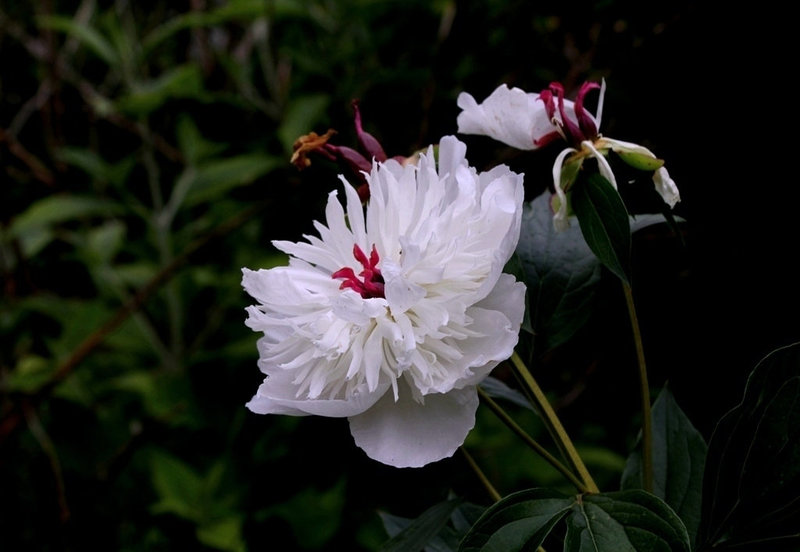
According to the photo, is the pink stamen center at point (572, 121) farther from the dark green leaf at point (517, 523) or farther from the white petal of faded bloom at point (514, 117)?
the dark green leaf at point (517, 523)

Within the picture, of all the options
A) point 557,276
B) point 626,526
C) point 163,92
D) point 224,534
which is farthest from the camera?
point 163,92

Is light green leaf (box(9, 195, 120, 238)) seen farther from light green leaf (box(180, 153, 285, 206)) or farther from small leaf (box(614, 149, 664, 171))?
small leaf (box(614, 149, 664, 171))

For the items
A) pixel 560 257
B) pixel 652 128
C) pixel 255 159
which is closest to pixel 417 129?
pixel 255 159

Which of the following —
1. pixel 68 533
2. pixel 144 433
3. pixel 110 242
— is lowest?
pixel 68 533

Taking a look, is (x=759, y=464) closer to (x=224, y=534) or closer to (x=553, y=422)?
(x=553, y=422)

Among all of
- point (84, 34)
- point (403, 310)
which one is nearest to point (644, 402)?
point (403, 310)

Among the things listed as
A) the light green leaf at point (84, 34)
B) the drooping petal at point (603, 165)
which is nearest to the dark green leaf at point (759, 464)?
the drooping petal at point (603, 165)

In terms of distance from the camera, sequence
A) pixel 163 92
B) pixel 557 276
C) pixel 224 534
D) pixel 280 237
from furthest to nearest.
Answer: pixel 163 92 < pixel 280 237 < pixel 224 534 < pixel 557 276

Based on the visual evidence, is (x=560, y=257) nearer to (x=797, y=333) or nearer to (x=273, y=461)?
A: (x=797, y=333)
